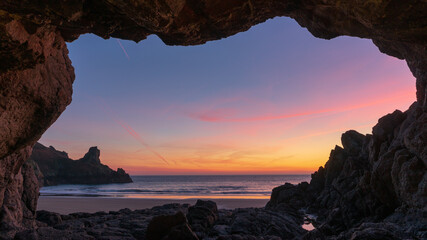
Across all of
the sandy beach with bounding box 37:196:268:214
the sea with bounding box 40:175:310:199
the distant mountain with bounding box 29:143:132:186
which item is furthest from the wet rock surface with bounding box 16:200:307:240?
the distant mountain with bounding box 29:143:132:186

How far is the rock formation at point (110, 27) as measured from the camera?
7241 millimetres

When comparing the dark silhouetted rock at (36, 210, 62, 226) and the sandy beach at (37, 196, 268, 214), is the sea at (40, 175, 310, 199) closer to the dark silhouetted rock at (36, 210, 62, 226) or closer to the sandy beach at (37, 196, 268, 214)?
the sandy beach at (37, 196, 268, 214)

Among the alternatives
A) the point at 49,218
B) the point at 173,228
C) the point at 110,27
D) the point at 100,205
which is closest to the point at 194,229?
the point at 173,228

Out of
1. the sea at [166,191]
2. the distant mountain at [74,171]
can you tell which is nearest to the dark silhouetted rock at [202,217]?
the sea at [166,191]

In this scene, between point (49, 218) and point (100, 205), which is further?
point (100, 205)

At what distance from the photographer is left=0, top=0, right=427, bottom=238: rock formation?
724cm

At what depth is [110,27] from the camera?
902 centimetres

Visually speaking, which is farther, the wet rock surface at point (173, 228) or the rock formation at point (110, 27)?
the wet rock surface at point (173, 228)

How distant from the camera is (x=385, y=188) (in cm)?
1554

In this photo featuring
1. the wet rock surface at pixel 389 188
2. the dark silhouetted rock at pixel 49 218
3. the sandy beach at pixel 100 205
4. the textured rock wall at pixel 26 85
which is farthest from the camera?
the sandy beach at pixel 100 205

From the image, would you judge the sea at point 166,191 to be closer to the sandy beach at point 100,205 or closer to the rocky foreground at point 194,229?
the sandy beach at point 100,205

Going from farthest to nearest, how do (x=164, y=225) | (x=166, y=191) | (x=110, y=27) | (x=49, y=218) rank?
1. (x=166, y=191)
2. (x=49, y=218)
3. (x=164, y=225)
4. (x=110, y=27)

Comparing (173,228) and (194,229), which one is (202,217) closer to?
(194,229)

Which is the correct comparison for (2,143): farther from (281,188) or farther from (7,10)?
(281,188)
